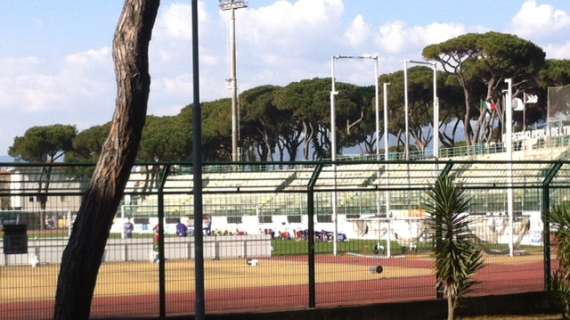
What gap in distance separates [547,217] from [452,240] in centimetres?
308

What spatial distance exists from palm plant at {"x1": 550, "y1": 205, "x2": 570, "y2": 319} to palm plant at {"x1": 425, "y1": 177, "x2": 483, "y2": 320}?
80.9 inches

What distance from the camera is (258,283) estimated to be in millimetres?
17047

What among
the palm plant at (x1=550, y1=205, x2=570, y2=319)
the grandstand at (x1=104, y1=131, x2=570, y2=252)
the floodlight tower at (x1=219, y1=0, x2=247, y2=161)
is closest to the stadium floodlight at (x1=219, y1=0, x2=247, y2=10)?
the floodlight tower at (x1=219, y1=0, x2=247, y2=161)

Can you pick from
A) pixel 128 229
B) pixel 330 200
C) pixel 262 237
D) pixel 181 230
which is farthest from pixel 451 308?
pixel 330 200

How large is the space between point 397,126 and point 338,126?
6077 millimetres

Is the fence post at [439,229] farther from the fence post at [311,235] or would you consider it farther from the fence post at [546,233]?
the fence post at [546,233]

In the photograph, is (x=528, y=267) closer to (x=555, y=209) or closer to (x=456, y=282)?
(x=555, y=209)

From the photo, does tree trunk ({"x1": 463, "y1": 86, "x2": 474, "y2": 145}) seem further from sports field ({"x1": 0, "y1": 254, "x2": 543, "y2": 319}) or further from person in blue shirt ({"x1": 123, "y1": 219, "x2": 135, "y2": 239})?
person in blue shirt ({"x1": 123, "y1": 219, "x2": 135, "y2": 239})

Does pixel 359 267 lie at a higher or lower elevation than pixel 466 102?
lower

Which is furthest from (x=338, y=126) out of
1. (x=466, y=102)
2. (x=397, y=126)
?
(x=466, y=102)

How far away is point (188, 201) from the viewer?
1639 cm

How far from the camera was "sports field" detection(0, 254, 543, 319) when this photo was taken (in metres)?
13.9

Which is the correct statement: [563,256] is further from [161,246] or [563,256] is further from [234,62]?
[234,62]

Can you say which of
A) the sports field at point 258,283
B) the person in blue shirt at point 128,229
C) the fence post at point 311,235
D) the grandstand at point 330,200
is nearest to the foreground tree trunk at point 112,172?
the sports field at point 258,283
